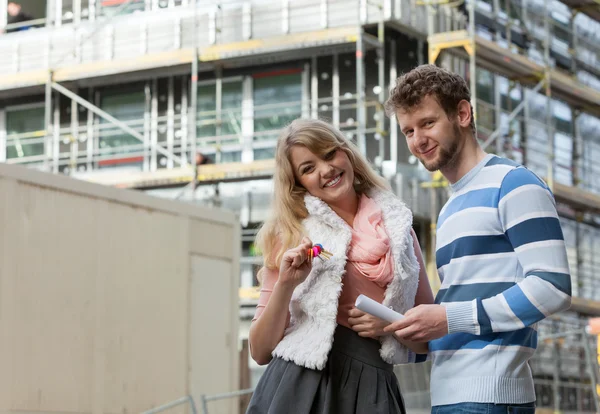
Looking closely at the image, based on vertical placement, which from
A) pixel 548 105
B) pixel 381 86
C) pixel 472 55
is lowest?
pixel 381 86

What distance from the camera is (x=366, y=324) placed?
2518mm

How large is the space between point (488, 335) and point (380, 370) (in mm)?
307

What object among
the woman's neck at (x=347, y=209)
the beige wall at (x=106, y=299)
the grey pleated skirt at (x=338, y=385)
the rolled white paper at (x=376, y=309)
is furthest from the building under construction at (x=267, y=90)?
the rolled white paper at (x=376, y=309)

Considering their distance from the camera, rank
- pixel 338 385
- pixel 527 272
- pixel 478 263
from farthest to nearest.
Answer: pixel 338 385 < pixel 478 263 < pixel 527 272

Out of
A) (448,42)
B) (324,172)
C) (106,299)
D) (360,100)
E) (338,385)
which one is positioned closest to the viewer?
(338,385)

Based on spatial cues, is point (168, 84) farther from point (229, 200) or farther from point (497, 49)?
point (497, 49)

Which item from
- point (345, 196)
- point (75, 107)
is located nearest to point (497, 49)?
point (75, 107)

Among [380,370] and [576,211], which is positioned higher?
[576,211]

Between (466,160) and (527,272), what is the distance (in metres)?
0.35

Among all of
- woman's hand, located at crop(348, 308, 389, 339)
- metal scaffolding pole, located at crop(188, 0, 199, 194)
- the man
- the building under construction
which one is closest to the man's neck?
the man

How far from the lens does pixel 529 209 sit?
2.34 m

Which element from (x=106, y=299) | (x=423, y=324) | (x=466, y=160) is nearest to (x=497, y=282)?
(x=423, y=324)

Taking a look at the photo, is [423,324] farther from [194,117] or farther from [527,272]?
[194,117]

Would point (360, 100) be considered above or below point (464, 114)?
above
